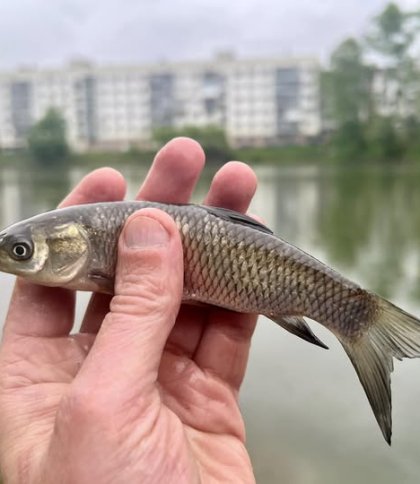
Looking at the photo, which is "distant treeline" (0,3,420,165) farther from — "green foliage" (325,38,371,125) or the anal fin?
the anal fin

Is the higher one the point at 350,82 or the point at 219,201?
the point at 350,82

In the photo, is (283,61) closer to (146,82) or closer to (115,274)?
(146,82)

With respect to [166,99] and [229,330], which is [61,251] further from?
[166,99]

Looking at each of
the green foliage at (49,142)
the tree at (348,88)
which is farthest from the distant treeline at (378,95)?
the green foliage at (49,142)

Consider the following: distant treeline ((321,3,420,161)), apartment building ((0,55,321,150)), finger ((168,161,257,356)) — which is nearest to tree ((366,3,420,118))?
distant treeline ((321,3,420,161))

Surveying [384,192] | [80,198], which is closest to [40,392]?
[80,198]

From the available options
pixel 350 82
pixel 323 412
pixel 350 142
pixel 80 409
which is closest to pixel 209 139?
pixel 350 82

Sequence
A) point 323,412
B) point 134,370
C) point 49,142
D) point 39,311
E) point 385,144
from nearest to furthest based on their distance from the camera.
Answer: point 134,370, point 39,311, point 323,412, point 385,144, point 49,142
